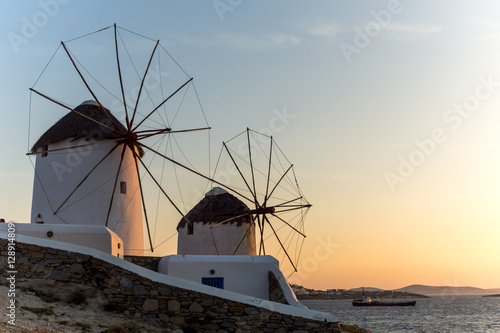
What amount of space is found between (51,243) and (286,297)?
247 inches

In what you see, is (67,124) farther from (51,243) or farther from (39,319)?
(39,319)

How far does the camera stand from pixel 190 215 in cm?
2727

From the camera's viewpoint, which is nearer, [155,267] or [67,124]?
[155,267]

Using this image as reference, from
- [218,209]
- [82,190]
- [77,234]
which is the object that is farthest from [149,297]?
[218,209]

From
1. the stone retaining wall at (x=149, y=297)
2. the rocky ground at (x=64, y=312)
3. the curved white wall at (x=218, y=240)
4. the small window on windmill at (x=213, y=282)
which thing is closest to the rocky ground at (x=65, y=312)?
the rocky ground at (x=64, y=312)

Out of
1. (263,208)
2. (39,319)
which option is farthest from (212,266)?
(263,208)

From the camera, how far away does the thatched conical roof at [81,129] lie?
59.1 ft

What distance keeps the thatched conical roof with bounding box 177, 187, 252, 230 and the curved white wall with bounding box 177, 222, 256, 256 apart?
242 mm

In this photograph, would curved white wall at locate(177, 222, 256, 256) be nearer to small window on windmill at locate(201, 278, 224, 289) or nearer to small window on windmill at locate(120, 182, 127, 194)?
small window on windmill at locate(120, 182, 127, 194)

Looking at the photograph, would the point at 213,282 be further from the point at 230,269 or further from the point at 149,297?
the point at 149,297

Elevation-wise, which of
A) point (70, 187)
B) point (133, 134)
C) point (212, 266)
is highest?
point (133, 134)

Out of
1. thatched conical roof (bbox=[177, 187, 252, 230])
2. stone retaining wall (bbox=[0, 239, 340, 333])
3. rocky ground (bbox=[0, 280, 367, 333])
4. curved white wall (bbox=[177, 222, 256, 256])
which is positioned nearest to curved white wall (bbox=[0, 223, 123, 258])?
stone retaining wall (bbox=[0, 239, 340, 333])

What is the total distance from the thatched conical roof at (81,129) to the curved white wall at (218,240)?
8.64 meters

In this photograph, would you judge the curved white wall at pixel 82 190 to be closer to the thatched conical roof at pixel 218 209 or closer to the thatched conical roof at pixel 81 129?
the thatched conical roof at pixel 81 129
